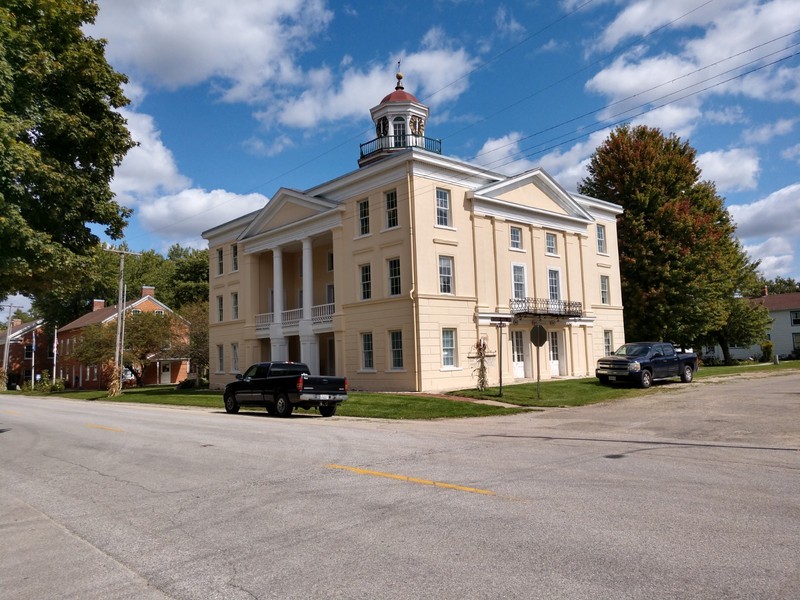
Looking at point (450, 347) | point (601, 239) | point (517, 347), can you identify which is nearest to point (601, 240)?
point (601, 239)

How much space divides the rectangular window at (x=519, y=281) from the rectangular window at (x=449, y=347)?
4.98 metres

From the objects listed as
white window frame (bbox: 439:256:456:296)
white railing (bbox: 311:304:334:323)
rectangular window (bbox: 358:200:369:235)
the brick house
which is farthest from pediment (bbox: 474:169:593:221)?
the brick house

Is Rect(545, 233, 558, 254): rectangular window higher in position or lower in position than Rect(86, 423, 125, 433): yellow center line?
higher

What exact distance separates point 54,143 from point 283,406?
10148 mm

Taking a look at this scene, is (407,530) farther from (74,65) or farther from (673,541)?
(74,65)

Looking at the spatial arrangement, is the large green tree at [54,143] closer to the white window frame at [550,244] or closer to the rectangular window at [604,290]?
the white window frame at [550,244]

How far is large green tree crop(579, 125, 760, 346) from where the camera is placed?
1647 inches

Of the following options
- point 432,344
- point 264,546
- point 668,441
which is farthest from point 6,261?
point 432,344

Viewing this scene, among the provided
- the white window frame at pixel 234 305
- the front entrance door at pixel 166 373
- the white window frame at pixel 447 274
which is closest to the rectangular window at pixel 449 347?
the white window frame at pixel 447 274

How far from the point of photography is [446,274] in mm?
30078

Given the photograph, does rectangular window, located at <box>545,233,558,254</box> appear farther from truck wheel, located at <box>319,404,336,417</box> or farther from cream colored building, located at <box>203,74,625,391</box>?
truck wheel, located at <box>319,404,336,417</box>

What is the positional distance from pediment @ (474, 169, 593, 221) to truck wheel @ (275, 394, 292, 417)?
15017 millimetres

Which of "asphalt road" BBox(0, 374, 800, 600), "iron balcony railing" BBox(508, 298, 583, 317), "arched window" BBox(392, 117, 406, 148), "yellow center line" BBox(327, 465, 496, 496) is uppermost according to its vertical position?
"arched window" BBox(392, 117, 406, 148)

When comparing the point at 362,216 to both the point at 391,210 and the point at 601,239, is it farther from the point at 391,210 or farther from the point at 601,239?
the point at 601,239
